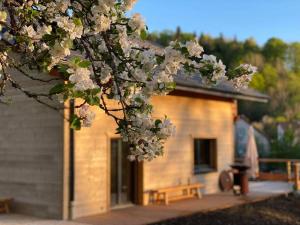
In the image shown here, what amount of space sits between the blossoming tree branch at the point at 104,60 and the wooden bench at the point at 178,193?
8308 millimetres

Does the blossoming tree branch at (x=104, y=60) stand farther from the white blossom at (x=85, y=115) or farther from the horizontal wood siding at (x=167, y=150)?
the horizontal wood siding at (x=167, y=150)

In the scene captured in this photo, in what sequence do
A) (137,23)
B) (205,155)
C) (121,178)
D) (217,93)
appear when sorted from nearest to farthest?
(137,23), (121,178), (217,93), (205,155)

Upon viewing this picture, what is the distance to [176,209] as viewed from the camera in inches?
491

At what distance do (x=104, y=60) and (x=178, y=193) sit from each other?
10.1m

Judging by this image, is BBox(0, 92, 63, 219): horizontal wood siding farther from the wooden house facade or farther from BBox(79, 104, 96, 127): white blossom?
BBox(79, 104, 96, 127): white blossom

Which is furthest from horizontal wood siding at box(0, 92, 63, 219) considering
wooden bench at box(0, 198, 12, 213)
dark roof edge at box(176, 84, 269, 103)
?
dark roof edge at box(176, 84, 269, 103)

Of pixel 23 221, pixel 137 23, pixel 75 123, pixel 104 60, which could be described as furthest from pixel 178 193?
pixel 75 123

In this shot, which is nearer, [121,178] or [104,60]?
[104,60]

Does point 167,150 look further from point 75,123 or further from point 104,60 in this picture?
point 75,123

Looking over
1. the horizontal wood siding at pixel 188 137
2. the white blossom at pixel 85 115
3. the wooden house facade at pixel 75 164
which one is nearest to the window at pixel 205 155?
the horizontal wood siding at pixel 188 137

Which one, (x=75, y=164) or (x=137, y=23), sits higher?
(x=137, y=23)

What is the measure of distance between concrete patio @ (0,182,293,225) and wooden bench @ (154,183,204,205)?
0.22 m

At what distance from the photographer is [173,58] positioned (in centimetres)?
449

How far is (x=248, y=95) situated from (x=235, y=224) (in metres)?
6.74
